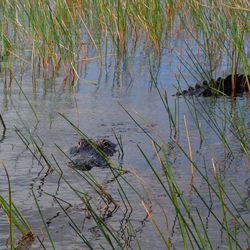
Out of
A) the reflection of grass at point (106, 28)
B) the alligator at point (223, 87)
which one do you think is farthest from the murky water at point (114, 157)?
the reflection of grass at point (106, 28)

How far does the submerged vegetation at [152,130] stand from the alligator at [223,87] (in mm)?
49

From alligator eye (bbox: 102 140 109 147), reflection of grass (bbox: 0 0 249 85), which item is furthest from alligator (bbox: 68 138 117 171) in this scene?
reflection of grass (bbox: 0 0 249 85)

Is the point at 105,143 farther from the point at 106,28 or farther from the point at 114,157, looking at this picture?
the point at 106,28

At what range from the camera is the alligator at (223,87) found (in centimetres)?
527

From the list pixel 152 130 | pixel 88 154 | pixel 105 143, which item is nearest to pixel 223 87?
pixel 152 130

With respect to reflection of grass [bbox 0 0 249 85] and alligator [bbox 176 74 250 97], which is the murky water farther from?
reflection of grass [bbox 0 0 249 85]

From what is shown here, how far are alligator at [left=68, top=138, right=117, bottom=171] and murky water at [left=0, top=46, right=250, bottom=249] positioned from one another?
0.17 ft

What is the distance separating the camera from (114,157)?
153 inches

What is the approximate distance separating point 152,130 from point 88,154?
0.64 m

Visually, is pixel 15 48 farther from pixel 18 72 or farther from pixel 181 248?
pixel 181 248

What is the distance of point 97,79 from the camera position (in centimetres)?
615

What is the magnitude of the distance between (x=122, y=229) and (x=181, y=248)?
274mm

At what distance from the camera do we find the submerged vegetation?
8.84 feet

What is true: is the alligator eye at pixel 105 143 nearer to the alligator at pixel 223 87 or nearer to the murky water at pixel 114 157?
the murky water at pixel 114 157
